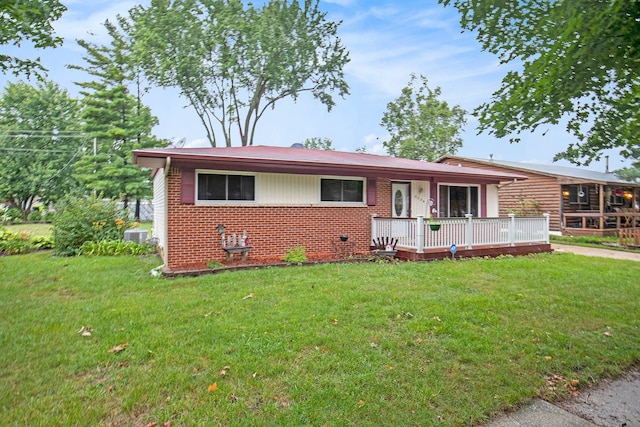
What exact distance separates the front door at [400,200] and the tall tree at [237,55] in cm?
1796

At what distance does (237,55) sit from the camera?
27000mm

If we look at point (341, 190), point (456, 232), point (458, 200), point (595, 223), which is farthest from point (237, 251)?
point (595, 223)

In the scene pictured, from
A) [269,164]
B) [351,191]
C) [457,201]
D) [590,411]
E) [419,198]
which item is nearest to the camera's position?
[590,411]

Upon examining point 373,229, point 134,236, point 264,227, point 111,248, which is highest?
point 264,227

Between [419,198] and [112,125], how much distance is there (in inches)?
844

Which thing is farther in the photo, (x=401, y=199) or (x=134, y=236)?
(x=401, y=199)

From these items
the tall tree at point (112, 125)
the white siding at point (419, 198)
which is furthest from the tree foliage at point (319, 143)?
the white siding at point (419, 198)

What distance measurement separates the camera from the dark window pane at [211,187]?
890 centimetres

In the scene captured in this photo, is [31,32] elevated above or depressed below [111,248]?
above

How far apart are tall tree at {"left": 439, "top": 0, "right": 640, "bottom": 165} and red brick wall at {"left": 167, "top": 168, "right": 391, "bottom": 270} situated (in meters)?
6.30

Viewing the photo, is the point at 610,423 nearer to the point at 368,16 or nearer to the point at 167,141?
the point at 368,16

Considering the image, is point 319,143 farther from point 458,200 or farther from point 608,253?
point 608,253

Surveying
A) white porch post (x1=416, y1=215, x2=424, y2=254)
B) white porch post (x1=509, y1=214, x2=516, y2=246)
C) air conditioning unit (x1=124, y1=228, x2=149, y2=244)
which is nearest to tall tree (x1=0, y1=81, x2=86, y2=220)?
air conditioning unit (x1=124, y1=228, x2=149, y2=244)

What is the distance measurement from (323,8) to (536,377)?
3039 centimetres
